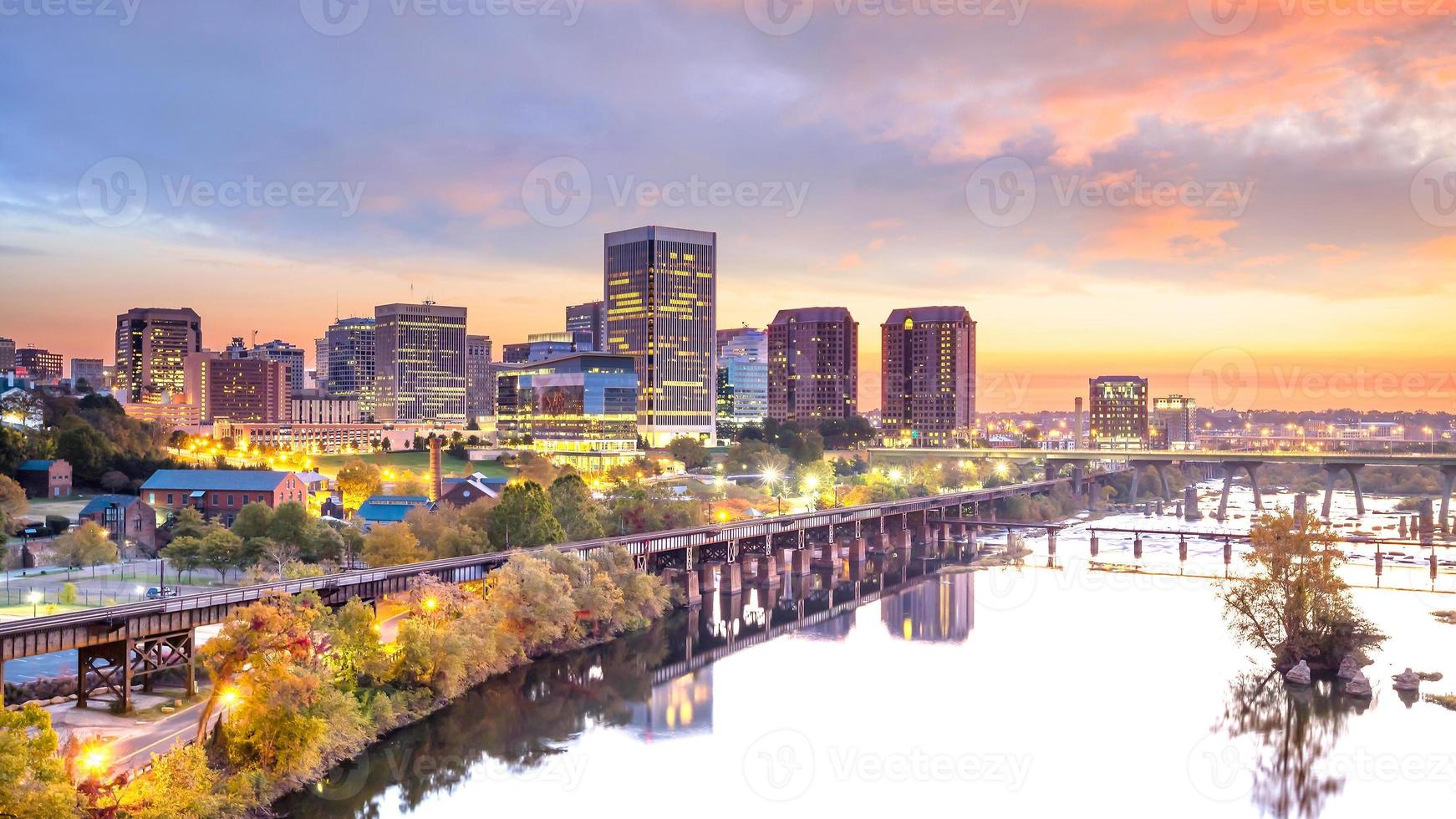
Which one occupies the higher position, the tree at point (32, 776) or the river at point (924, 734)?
the tree at point (32, 776)

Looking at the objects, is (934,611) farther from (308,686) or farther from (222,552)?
(308,686)

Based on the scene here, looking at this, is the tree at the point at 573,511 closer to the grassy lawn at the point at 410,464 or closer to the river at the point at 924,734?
the river at the point at 924,734

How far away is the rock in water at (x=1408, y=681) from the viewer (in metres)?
45.1

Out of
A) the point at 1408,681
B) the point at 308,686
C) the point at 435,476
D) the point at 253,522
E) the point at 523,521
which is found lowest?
the point at 1408,681

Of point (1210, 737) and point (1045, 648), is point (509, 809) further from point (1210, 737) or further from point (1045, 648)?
point (1045, 648)

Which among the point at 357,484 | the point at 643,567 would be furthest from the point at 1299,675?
the point at 357,484

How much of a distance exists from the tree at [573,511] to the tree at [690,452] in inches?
3072

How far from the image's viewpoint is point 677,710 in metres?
45.0

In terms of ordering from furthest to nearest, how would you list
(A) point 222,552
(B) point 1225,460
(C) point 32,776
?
(B) point 1225,460 < (A) point 222,552 < (C) point 32,776

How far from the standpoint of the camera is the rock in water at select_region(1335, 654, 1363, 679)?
153 feet

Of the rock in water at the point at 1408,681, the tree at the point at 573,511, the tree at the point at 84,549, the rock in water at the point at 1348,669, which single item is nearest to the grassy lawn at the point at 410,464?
the tree at the point at 573,511

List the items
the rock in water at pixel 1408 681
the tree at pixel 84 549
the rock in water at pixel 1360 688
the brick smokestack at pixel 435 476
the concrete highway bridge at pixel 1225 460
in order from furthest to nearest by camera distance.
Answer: the concrete highway bridge at pixel 1225 460 < the brick smokestack at pixel 435 476 < the tree at pixel 84 549 < the rock in water at pixel 1408 681 < the rock in water at pixel 1360 688

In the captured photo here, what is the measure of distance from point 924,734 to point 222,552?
115 ft

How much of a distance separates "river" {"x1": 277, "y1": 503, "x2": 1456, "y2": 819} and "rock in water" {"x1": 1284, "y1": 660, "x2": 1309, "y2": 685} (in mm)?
662
